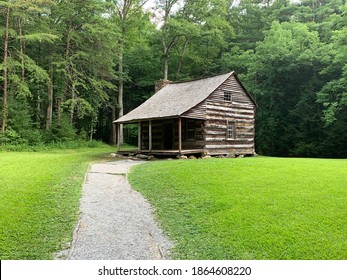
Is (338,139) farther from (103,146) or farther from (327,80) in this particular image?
(103,146)

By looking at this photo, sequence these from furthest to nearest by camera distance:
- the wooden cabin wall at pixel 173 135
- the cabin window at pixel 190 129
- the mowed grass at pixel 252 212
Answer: the cabin window at pixel 190 129, the wooden cabin wall at pixel 173 135, the mowed grass at pixel 252 212

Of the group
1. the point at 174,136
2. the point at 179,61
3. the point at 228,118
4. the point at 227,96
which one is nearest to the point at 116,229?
the point at 174,136

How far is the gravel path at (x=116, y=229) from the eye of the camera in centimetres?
566

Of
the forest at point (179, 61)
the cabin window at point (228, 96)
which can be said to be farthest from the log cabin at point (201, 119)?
the forest at point (179, 61)

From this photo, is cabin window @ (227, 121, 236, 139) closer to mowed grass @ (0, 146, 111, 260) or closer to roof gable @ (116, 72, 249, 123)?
roof gable @ (116, 72, 249, 123)

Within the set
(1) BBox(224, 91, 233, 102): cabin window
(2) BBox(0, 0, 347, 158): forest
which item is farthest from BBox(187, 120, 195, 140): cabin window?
(2) BBox(0, 0, 347, 158): forest

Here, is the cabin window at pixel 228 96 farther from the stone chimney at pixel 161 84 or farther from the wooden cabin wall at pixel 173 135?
the stone chimney at pixel 161 84

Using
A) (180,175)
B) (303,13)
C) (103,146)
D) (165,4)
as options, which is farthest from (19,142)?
(303,13)

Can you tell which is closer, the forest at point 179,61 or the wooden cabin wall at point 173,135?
the wooden cabin wall at point 173,135

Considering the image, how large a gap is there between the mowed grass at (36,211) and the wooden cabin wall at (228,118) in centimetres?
1147

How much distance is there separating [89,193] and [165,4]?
3569cm

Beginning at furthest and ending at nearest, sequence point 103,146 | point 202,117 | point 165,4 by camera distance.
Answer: point 165,4, point 103,146, point 202,117

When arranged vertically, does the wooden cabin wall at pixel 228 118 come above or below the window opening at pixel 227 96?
below

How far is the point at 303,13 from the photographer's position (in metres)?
37.8
